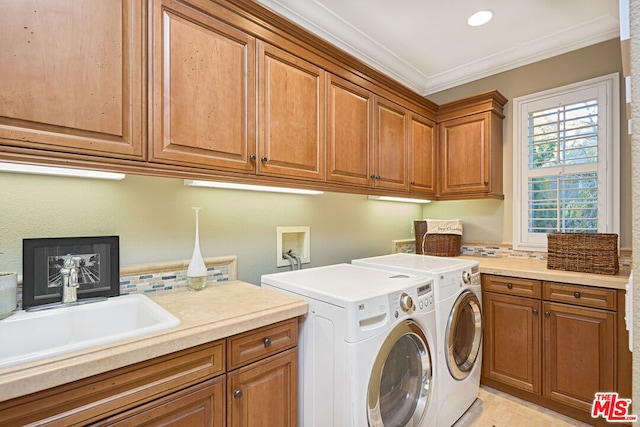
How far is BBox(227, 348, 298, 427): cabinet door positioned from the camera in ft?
3.83

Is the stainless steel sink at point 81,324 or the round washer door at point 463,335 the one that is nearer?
the stainless steel sink at point 81,324

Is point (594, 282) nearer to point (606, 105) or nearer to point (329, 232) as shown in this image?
point (606, 105)

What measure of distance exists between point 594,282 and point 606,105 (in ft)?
4.36

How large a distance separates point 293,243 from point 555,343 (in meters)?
1.82

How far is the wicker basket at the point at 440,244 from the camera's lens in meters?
2.77

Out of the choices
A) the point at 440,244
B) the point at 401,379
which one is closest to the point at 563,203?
the point at 440,244

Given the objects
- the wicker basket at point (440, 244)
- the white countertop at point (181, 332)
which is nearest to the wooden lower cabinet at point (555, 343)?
the wicker basket at point (440, 244)

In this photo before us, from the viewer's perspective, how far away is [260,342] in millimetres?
1245

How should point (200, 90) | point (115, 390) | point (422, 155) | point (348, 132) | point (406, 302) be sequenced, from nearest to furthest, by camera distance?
point (115, 390) → point (200, 90) → point (406, 302) → point (348, 132) → point (422, 155)

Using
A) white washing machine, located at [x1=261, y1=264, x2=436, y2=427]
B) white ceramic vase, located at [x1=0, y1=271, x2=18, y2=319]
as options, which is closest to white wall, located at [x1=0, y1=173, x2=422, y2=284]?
white ceramic vase, located at [x1=0, y1=271, x2=18, y2=319]

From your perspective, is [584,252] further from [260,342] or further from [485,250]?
[260,342]

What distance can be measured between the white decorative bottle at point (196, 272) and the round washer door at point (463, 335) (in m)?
1.38

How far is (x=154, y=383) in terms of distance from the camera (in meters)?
0.98

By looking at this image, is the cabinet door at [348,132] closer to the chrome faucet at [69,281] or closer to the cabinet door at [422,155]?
the cabinet door at [422,155]
